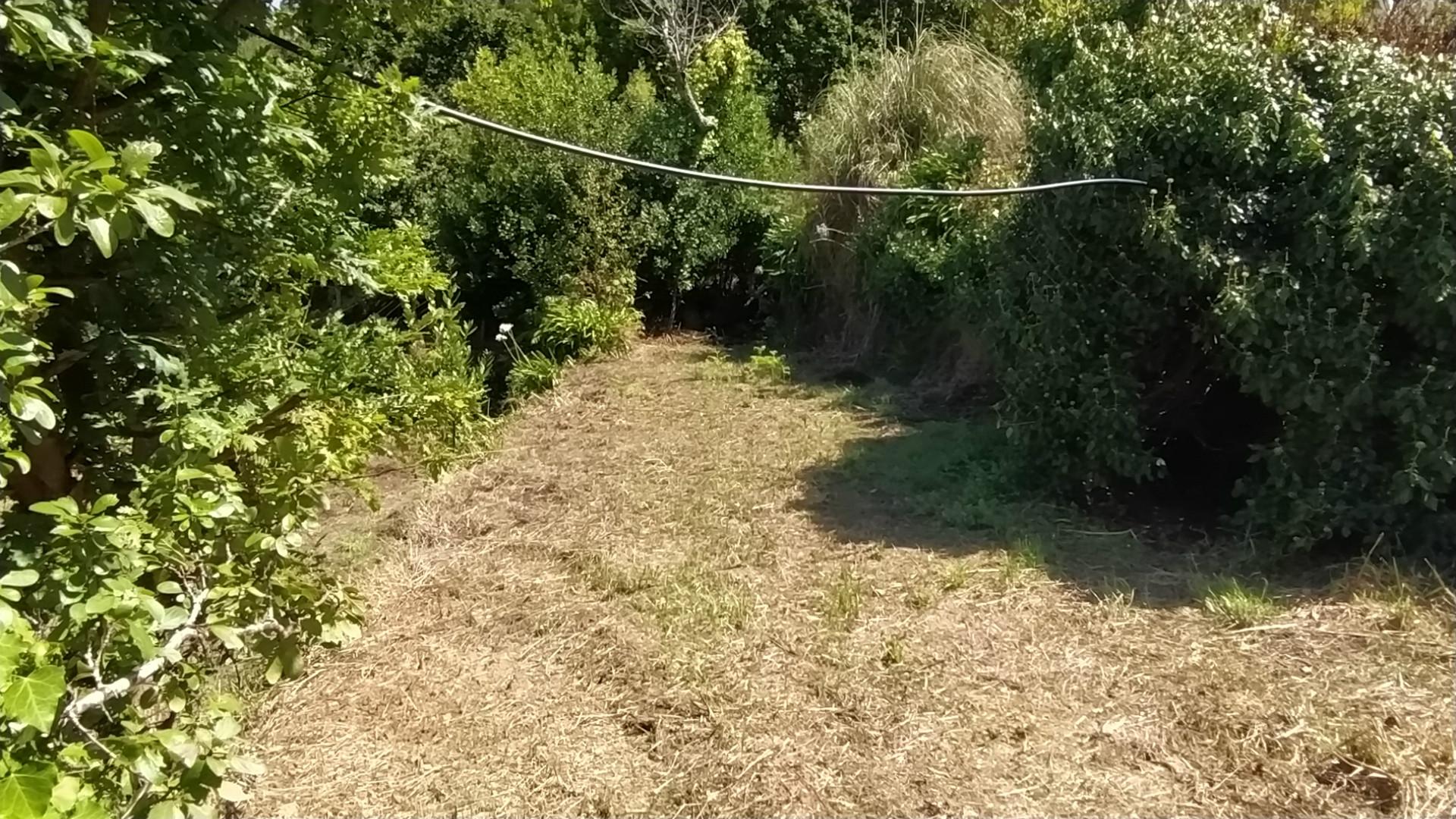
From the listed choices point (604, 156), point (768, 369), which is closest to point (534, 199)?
point (768, 369)

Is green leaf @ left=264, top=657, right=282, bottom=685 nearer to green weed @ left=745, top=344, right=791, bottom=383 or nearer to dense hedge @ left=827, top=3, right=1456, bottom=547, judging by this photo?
dense hedge @ left=827, top=3, right=1456, bottom=547

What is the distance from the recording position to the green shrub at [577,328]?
837cm

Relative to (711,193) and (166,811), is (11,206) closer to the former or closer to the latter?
(166,811)

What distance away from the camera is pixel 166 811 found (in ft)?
6.84

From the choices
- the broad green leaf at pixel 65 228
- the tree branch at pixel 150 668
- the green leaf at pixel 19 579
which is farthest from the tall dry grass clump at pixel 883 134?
the green leaf at pixel 19 579

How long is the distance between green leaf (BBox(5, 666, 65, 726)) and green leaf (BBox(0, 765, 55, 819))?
0.04 ft

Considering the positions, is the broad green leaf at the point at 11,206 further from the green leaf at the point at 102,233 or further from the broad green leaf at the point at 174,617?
the broad green leaf at the point at 174,617

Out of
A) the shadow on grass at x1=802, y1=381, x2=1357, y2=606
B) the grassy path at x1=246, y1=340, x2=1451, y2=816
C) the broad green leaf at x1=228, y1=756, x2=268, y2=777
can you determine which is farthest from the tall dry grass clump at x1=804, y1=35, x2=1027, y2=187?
the broad green leaf at x1=228, y1=756, x2=268, y2=777

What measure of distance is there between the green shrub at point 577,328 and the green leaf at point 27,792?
6768mm

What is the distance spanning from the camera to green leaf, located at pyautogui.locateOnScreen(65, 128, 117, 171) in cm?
166

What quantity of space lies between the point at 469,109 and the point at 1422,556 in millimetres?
8192

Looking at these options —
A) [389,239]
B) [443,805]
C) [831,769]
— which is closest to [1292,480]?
[831,769]

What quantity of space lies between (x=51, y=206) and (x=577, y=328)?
267 inches

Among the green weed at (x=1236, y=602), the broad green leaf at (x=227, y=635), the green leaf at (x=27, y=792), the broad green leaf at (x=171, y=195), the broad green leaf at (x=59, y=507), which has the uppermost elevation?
the broad green leaf at (x=171, y=195)
